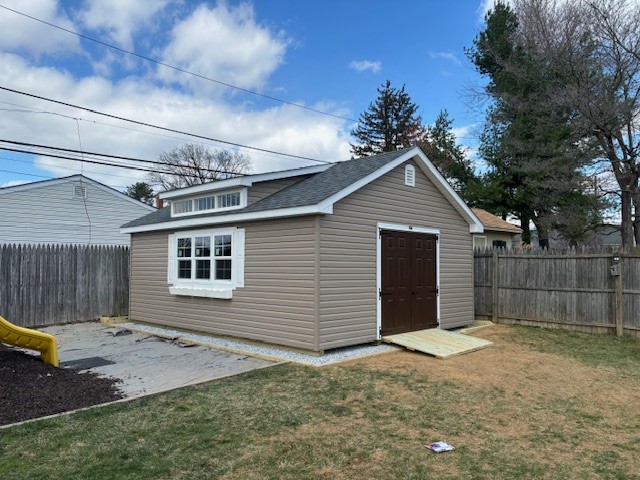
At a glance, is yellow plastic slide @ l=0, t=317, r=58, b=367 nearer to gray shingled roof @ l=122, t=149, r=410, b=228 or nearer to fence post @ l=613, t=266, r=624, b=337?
gray shingled roof @ l=122, t=149, r=410, b=228

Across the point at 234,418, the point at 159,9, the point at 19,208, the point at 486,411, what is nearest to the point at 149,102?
the point at 159,9

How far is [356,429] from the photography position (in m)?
4.59

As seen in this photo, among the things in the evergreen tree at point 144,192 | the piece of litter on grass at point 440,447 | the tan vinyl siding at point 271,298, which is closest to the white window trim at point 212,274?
the tan vinyl siding at point 271,298

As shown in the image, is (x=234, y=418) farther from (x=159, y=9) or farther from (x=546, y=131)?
(x=546, y=131)

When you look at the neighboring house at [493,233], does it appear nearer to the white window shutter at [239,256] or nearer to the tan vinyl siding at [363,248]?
the tan vinyl siding at [363,248]

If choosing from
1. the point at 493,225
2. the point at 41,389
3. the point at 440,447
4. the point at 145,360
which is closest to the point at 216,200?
the point at 145,360

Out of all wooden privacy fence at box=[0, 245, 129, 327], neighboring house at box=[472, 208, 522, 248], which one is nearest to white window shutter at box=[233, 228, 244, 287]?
wooden privacy fence at box=[0, 245, 129, 327]

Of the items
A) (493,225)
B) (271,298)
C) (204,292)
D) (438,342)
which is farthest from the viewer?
(493,225)

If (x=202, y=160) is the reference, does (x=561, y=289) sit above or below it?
below

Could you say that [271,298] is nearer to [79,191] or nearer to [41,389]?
[41,389]

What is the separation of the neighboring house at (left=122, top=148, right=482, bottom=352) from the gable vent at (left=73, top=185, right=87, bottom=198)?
6.99 metres

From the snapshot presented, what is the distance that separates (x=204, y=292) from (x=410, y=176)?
201 inches

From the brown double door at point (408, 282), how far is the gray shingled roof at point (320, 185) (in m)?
1.36

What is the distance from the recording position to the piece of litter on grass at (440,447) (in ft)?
13.3
